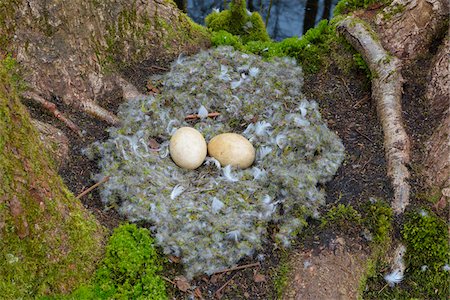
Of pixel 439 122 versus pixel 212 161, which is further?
pixel 439 122

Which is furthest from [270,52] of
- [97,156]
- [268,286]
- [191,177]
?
[268,286]

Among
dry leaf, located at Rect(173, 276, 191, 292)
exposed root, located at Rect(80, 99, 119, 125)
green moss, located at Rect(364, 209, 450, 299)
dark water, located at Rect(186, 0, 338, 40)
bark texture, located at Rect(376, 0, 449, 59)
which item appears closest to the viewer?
dry leaf, located at Rect(173, 276, 191, 292)

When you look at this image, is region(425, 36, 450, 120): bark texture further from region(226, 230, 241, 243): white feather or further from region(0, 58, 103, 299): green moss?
region(0, 58, 103, 299): green moss

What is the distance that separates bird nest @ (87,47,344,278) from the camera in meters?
3.24

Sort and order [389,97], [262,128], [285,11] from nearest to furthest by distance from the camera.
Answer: [262,128] → [389,97] → [285,11]

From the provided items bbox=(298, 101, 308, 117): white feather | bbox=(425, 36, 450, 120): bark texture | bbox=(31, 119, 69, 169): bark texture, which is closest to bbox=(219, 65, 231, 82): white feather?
bbox=(298, 101, 308, 117): white feather

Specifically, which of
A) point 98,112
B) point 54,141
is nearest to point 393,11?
point 98,112

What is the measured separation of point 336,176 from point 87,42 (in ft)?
7.29

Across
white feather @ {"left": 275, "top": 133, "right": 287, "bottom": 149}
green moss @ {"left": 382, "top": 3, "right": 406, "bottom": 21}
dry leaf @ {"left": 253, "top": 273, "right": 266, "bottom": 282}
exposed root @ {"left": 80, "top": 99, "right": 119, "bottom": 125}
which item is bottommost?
dry leaf @ {"left": 253, "top": 273, "right": 266, "bottom": 282}

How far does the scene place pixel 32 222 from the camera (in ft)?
8.65

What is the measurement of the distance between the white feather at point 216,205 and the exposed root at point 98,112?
1103mm

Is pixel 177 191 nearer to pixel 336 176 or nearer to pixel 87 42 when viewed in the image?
pixel 336 176

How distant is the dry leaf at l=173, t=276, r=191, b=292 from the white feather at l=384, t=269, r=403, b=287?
1345 millimetres

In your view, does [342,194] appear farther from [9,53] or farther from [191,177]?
[9,53]
